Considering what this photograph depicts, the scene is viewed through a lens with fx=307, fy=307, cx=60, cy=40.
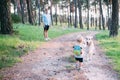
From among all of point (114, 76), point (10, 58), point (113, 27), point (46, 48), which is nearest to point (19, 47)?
point (46, 48)

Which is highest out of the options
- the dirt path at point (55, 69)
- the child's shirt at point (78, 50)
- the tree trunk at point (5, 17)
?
the tree trunk at point (5, 17)

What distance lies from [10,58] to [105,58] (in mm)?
4791

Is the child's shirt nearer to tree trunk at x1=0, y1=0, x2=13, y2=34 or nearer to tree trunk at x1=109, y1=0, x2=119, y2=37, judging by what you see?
tree trunk at x1=0, y1=0, x2=13, y2=34

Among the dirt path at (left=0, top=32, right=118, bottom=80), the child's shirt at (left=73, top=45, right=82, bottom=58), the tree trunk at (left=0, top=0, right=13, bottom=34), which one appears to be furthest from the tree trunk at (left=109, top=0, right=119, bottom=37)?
the child's shirt at (left=73, top=45, right=82, bottom=58)

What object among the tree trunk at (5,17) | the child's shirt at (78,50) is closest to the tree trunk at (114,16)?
the tree trunk at (5,17)

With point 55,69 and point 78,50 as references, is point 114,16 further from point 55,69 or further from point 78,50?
point 78,50

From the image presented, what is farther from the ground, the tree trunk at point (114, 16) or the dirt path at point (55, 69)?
the tree trunk at point (114, 16)

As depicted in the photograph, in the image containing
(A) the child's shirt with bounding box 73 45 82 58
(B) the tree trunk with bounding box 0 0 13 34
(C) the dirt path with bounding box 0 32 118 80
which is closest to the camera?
(C) the dirt path with bounding box 0 32 118 80

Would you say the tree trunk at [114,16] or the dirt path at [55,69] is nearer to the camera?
the dirt path at [55,69]

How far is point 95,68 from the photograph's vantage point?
497 inches

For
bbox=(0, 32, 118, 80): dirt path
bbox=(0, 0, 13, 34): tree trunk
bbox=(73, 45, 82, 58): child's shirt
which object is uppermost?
bbox=(0, 0, 13, 34): tree trunk

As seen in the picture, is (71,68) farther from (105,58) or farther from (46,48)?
(46,48)

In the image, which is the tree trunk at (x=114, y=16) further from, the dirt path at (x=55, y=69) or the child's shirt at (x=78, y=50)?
the child's shirt at (x=78, y=50)

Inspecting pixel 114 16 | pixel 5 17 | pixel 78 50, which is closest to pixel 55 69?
pixel 78 50
